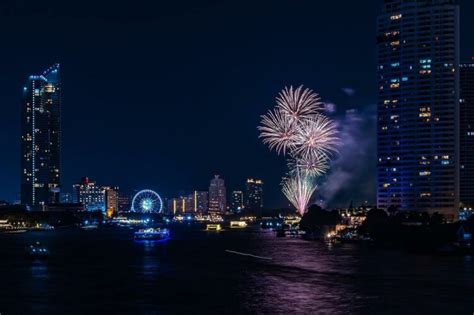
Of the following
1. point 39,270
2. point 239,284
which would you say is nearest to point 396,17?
point 39,270

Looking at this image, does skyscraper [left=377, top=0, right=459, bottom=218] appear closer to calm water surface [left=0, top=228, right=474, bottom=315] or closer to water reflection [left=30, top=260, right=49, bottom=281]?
calm water surface [left=0, top=228, right=474, bottom=315]

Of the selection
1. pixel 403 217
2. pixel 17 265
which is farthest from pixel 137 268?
pixel 403 217

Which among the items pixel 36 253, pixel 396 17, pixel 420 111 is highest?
pixel 396 17

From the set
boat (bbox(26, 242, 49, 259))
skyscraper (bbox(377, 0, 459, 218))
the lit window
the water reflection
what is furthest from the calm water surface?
the lit window

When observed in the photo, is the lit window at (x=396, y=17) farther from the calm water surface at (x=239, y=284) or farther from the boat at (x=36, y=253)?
the boat at (x=36, y=253)

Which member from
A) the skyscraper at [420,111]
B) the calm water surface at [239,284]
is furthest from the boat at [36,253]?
the skyscraper at [420,111]

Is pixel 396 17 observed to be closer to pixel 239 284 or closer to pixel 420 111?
pixel 420 111
